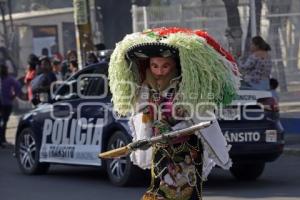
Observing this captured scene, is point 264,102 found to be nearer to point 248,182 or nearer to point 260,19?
point 248,182

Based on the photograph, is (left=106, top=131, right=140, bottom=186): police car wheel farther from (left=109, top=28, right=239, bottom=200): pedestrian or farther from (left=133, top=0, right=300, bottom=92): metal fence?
(left=133, top=0, right=300, bottom=92): metal fence

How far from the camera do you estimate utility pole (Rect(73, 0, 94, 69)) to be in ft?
62.2

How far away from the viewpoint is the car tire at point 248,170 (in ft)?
42.1

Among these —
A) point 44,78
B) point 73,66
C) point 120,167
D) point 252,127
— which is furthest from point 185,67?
point 73,66

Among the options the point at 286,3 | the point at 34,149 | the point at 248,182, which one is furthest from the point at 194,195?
the point at 286,3

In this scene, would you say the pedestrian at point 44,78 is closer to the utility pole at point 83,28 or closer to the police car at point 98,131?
the utility pole at point 83,28

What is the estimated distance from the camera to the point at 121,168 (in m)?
12.2

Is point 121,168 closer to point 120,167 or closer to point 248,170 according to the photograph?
point 120,167

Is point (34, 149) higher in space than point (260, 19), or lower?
lower

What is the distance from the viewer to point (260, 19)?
735 inches

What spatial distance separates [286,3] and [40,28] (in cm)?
1670

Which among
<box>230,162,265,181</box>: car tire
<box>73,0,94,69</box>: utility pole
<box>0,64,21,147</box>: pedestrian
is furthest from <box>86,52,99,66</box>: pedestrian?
<box>230,162,265,181</box>: car tire

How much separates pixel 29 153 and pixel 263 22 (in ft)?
20.6

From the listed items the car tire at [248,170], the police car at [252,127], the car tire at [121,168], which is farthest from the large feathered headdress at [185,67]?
the car tire at [248,170]
